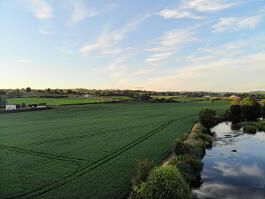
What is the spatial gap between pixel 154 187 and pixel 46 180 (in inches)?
354

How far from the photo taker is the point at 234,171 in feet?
79.2

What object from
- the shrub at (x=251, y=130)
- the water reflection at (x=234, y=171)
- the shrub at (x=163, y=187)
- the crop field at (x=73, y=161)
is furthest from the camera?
the shrub at (x=251, y=130)

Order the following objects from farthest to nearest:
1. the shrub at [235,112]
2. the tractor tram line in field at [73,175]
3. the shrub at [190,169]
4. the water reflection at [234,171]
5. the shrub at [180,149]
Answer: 1. the shrub at [235,112]
2. the shrub at [180,149]
3. the shrub at [190,169]
4. the water reflection at [234,171]
5. the tractor tram line in field at [73,175]

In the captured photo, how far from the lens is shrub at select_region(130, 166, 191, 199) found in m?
Result: 13.6

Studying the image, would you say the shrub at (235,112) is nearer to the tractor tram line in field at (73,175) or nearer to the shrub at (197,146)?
the shrub at (197,146)

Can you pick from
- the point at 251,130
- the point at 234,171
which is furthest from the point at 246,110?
the point at 234,171

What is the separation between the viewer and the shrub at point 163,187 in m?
13.6

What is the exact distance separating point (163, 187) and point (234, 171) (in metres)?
14.0

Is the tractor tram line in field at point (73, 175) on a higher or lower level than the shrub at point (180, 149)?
lower

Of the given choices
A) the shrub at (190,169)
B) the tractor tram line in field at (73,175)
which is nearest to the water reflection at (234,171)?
the shrub at (190,169)

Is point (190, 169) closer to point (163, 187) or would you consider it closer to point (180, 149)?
point (180, 149)

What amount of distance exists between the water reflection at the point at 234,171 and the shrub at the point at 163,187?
16.8ft

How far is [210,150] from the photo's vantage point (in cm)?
3228

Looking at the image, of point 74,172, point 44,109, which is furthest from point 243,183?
point 44,109
